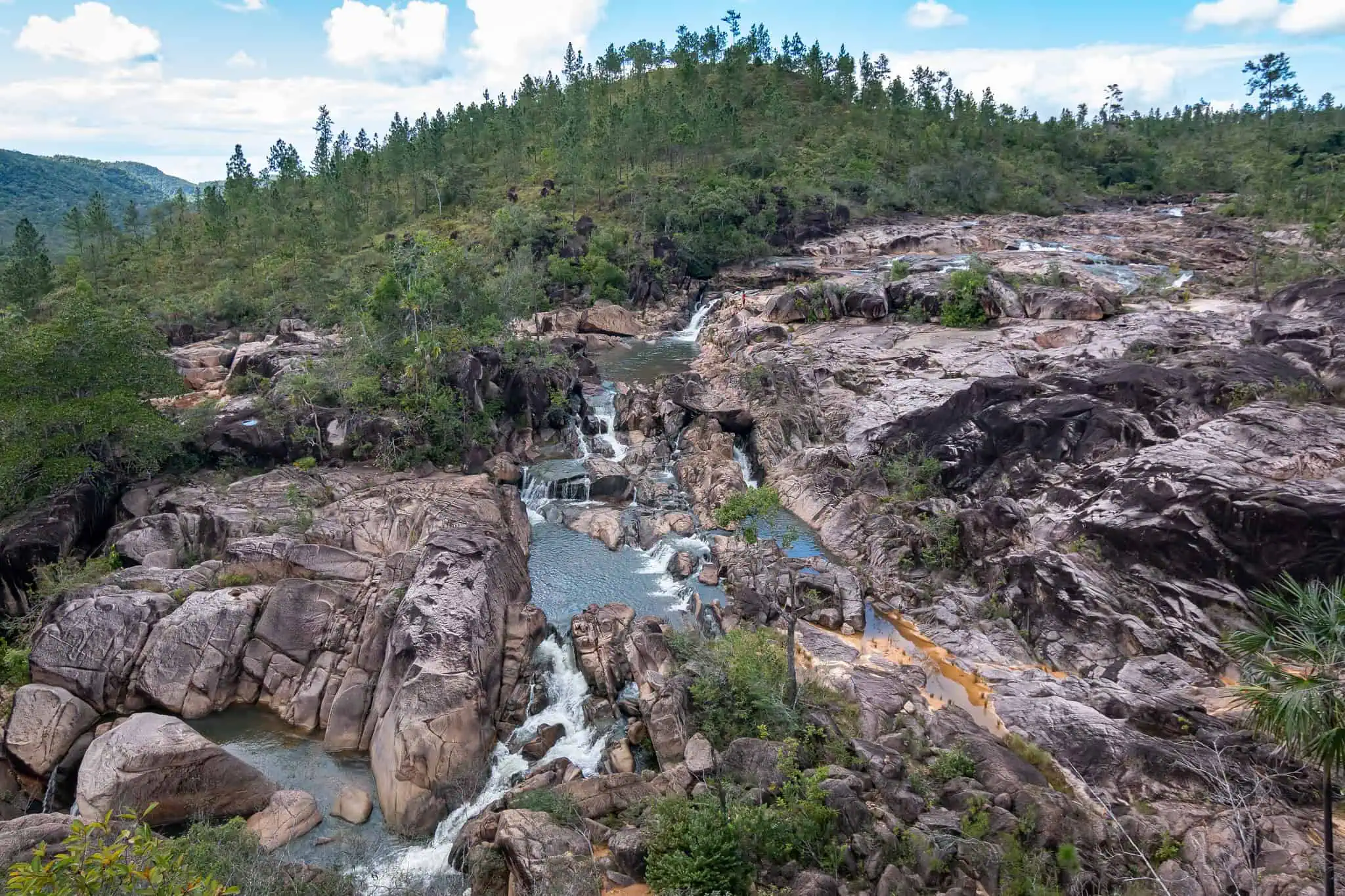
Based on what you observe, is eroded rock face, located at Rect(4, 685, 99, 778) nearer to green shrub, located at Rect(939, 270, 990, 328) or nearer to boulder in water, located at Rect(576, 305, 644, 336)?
green shrub, located at Rect(939, 270, 990, 328)

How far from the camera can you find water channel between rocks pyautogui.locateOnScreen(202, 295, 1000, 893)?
15.7 m

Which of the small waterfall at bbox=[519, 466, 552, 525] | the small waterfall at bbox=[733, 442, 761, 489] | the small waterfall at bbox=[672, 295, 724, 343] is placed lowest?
the small waterfall at bbox=[519, 466, 552, 525]

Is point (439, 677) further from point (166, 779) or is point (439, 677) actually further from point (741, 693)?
point (741, 693)

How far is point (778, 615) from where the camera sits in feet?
77.1

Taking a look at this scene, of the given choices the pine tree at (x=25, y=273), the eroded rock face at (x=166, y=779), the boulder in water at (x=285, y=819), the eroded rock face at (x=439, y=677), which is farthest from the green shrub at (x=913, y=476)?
the pine tree at (x=25, y=273)

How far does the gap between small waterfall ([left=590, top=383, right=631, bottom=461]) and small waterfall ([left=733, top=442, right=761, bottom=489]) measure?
5.57 metres

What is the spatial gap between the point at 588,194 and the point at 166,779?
71.1 meters

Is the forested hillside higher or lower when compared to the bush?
higher

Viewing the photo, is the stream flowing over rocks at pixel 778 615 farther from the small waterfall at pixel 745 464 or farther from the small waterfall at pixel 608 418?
the small waterfall at pixel 608 418

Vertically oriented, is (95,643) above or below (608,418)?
below

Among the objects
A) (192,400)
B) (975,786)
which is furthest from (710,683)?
(192,400)

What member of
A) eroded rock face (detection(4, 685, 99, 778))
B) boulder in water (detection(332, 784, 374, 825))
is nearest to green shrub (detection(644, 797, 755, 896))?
boulder in water (detection(332, 784, 374, 825))

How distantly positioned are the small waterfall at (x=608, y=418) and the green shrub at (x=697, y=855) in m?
23.4

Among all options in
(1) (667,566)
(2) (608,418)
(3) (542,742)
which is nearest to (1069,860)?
(3) (542,742)
